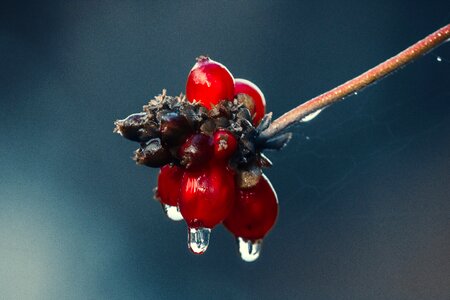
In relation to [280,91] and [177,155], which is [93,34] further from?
[177,155]

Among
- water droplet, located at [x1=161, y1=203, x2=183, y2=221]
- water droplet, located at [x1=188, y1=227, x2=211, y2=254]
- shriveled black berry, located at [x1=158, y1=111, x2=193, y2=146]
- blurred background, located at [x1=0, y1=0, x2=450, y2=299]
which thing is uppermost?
blurred background, located at [x1=0, y1=0, x2=450, y2=299]

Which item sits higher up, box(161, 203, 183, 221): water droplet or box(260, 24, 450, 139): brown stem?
box(161, 203, 183, 221): water droplet

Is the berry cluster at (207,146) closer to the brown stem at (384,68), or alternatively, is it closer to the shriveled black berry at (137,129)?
the shriveled black berry at (137,129)

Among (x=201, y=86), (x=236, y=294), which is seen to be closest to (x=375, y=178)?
(x=236, y=294)

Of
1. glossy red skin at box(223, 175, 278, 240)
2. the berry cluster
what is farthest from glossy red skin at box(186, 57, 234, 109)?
glossy red skin at box(223, 175, 278, 240)

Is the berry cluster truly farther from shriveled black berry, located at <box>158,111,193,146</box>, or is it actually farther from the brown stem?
the brown stem

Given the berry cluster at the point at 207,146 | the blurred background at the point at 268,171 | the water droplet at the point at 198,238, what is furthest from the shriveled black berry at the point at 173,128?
the blurred background at the point at 268,171
